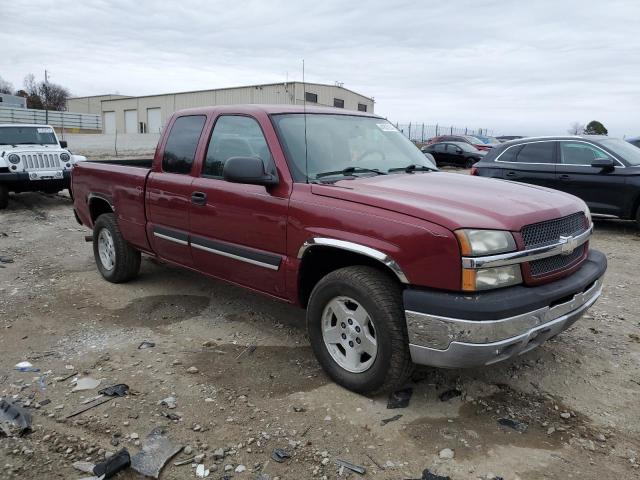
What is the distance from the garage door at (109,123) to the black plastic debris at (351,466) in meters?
54.8

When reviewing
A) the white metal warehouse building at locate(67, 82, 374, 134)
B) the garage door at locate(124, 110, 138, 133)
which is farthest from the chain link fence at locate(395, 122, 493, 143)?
the garage door at locate(124, 110, 138, 133)

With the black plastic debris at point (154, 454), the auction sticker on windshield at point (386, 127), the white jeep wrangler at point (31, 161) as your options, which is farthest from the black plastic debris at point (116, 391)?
the white jeep wrangler at point (31, 161)

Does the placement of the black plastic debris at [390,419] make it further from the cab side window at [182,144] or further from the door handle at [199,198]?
the cab side window at [182,144]

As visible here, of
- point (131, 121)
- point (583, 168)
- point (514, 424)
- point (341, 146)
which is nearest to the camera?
point (514, 424)

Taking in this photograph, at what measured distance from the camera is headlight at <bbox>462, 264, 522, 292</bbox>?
2.79 m

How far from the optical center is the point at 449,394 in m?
3.42

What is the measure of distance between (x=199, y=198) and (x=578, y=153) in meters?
6.97

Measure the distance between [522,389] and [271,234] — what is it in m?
1.99

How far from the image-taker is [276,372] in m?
3.72

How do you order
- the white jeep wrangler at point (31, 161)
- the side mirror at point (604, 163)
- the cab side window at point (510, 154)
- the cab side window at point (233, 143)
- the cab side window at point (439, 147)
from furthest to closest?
the cab side window at point (439, 147) → the white jeep wrangler at point (31, 161) → the cab side window at point (510, 154) → the side mirror at point (604, 163) → the cab side window at point (233, 143)

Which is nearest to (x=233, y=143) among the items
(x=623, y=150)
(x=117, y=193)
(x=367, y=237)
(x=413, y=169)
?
(x=413, y=169)

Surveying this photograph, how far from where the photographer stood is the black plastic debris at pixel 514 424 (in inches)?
120

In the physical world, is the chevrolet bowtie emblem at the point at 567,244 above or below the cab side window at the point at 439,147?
below

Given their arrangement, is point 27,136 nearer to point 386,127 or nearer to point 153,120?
point 386,127
